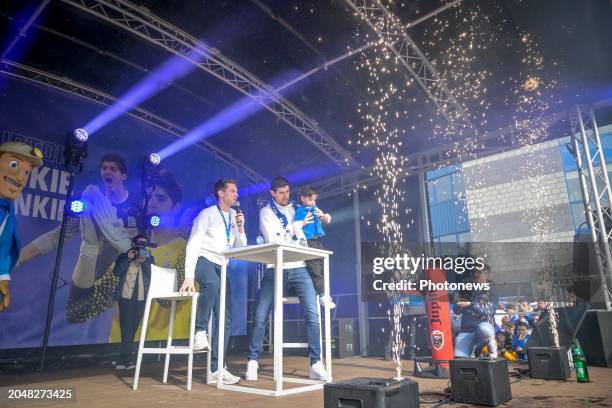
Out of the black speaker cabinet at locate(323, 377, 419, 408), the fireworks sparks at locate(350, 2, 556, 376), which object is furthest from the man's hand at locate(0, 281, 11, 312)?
the fireworks sparks at locate(350, 2, 556, 376)

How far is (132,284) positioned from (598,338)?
6152mm

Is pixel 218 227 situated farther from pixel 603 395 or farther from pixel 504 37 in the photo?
pixel 504 37

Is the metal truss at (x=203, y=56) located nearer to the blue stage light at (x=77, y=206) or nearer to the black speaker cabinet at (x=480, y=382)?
the blue stage light at (x=77, y=206)

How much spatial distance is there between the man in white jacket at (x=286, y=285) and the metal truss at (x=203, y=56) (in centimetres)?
290

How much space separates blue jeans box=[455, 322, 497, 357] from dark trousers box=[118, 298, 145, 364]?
430cm

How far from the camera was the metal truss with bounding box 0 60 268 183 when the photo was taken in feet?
17.7

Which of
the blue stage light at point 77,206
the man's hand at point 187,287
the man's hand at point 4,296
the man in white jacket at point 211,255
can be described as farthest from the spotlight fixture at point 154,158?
the man's hand at point 187,287

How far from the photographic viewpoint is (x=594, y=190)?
5.50 m

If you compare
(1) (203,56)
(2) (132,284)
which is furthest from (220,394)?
(1) (203,56)

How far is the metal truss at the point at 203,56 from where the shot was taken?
4.73 meters

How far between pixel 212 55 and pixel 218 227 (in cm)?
330

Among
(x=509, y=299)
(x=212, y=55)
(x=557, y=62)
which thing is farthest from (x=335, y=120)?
(x=509, y=299)

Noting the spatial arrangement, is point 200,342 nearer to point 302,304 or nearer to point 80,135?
point 302,304

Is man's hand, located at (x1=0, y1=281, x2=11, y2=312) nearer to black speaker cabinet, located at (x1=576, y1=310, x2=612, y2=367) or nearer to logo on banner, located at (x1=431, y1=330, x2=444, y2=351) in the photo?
logo on banner, located at (x1=431, y1=330, x2=444, y2=351)
